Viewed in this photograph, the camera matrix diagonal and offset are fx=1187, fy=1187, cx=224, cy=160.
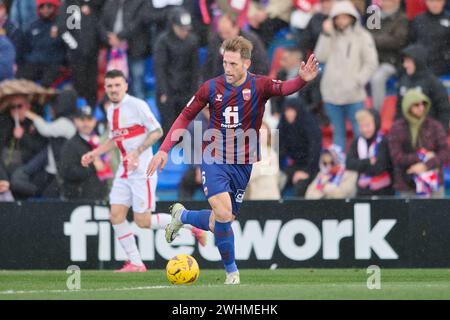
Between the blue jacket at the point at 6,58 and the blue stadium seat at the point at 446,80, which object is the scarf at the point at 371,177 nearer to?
the blue stadium seat at the point at 446,80

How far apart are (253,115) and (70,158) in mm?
4551

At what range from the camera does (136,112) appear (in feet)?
43.4

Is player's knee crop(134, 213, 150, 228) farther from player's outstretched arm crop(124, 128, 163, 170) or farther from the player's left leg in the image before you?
player's outstretched arm crop(124, 128, 163, 170)

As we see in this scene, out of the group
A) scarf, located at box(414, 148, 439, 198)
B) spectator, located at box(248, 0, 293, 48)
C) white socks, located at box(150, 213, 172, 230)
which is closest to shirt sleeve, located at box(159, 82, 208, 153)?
white socks, located at box(150, 213, 172, 230)

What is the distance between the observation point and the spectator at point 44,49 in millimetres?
15555

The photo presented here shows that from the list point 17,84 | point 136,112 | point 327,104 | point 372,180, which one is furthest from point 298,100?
point 17,84

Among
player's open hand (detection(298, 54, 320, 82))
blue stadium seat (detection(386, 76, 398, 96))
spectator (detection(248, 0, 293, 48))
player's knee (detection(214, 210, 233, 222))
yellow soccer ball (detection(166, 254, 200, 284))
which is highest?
spectator (detection(248, 0, 293, 48))

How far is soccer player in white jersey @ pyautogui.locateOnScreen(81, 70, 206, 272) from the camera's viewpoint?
1314 centimetres

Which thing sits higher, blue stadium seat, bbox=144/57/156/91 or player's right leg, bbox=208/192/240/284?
blue stadium seat, bbox=144/57/156/91

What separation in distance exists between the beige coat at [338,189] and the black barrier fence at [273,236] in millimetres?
437

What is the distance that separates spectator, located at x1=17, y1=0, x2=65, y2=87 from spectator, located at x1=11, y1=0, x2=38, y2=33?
0.73 feet

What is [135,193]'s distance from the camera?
1314 cm
